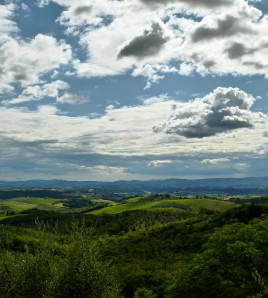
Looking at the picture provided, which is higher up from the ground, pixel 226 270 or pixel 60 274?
pixel 60 274

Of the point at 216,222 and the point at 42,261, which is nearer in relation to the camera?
the point at 42,261

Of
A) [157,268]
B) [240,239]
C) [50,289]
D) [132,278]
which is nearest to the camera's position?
[50,289]

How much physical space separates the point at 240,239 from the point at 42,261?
106 feet

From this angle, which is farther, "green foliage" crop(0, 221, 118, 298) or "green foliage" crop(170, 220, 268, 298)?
"green foliage" crop(170, 220, 268, 298)

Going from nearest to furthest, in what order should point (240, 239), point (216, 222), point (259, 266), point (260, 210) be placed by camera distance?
point (259, 266) < point (240, 239) < point (260, 210) < point (216, 222)

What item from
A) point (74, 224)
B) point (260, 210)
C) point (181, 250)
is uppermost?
point (74, 224)

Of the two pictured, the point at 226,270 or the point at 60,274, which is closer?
the point at 60,274

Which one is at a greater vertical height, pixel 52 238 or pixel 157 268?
pixel 52 238

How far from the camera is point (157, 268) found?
366ft

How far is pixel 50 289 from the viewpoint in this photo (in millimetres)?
43688

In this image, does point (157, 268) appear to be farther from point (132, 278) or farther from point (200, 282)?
point (200, 282)

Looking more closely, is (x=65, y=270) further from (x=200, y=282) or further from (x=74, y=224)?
(x=200, y=282)

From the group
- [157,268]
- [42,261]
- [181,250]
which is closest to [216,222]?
[181,250]

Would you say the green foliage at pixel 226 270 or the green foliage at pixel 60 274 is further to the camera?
the green foliage at pixel 226 270
